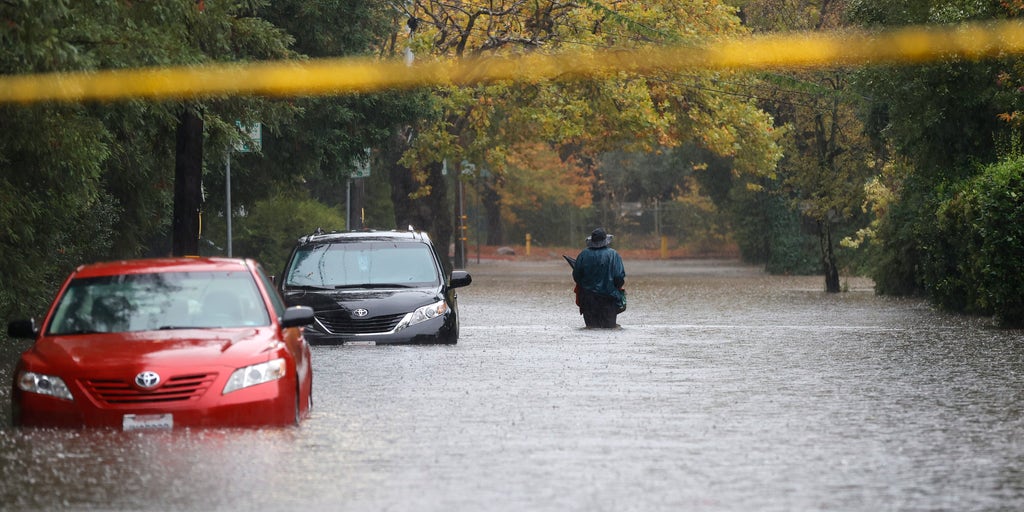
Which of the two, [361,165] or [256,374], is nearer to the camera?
[256,374]

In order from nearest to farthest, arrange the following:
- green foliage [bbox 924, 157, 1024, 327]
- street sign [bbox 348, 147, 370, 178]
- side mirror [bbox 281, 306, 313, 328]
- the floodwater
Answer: the floodwater < side mirror [bbox 281, 306, 313, 328] < green foliage [bbox 924, 157, 1024, 327] < street sign [bbox 348, 147, 370, 178]

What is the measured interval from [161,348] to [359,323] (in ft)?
29.7

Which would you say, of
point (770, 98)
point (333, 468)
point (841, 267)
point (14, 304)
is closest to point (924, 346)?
point (14, 304)

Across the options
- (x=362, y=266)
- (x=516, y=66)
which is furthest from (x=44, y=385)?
(x=516, y=66)

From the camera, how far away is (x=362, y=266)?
22531 millimetres

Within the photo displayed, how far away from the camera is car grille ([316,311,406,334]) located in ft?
70.1

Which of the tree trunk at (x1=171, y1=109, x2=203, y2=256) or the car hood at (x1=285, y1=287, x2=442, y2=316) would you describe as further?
the tree trunk at (x1=171, y1=109, x2=203, y2=256)

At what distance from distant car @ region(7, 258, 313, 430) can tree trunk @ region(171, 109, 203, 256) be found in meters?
11.5

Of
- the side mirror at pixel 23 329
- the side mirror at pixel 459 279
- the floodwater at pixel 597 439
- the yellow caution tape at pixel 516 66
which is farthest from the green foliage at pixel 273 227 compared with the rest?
the side mirror at pixel 23 329

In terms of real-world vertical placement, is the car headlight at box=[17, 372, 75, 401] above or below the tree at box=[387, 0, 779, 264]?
below

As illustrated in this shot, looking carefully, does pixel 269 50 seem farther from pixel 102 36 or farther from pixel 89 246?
pixel 102 36

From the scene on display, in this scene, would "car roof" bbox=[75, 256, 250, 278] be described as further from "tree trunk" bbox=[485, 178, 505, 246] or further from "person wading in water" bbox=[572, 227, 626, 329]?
"tree trunk" bbox=[485, 178, 505, 246]

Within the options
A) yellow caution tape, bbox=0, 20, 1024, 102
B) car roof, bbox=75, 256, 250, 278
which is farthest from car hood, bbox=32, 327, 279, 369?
yellow caution tape, bbox=0, 20, 1024, 102

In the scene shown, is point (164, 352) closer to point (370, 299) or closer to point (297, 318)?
point (297, 318)
